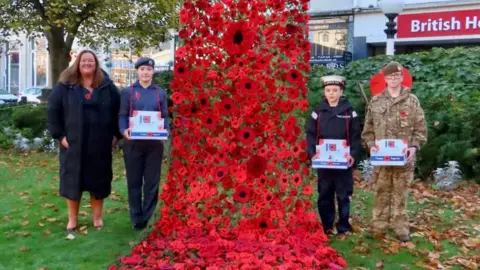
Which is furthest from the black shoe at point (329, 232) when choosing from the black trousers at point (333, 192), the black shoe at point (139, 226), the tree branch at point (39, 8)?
the tree branch at point (39, 8)

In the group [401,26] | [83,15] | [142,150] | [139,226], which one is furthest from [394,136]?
[401,26]

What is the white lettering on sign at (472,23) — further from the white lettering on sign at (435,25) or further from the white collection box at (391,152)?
the white collection box at (391,152)

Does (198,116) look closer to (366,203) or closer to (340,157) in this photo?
(340,157)

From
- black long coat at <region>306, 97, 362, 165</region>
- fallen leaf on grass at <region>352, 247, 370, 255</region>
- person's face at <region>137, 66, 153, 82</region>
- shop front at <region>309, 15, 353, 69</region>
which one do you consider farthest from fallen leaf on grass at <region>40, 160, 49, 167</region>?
shop front at <region>309, 15, 353, 69</region>

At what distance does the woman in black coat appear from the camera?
642cm

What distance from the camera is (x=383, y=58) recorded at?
13297 mm

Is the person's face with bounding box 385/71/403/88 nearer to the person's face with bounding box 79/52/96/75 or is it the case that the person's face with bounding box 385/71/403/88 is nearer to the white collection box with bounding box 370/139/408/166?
the white collection box with bounding box 370/139/408/166

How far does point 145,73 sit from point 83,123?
0.80m

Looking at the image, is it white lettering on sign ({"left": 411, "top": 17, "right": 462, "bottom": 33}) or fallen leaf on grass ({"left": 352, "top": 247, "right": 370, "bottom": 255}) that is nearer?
fallen leaf on grass ({"left": 352, "top": 247, "right": 370, "bottom": 255})

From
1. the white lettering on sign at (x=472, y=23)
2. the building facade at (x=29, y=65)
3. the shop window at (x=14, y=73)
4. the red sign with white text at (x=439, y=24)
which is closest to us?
the white lettering on sign at (x=472, y=23)

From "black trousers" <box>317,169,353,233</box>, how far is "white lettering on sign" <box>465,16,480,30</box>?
17.3m

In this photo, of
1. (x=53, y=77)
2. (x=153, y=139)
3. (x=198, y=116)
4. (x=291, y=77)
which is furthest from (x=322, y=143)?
(x=53, y=77)

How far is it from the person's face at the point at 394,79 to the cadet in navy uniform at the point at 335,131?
1.44 ft

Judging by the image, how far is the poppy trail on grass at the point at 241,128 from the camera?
6020mm
